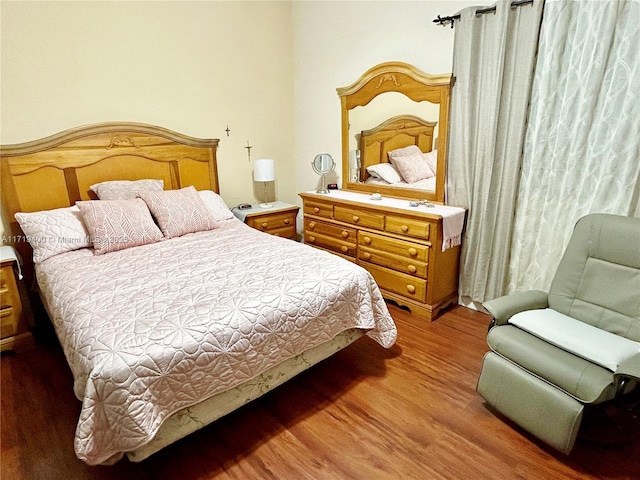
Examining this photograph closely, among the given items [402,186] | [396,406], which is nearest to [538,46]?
[402,186]

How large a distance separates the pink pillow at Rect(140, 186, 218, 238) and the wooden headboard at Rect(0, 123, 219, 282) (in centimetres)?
47

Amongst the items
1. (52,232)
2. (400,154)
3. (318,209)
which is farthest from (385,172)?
(52,232)

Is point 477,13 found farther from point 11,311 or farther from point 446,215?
point 11,311

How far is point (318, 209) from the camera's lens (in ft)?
11.3

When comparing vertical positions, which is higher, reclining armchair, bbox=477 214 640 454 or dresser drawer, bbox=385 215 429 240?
dresser drawer, bbox=385 215 429 240

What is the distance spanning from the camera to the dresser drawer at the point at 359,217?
9.57 feet

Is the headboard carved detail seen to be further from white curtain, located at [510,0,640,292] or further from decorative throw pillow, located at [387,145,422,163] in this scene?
white curtain, located at [510,0,640,292]

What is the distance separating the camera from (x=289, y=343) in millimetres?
1761

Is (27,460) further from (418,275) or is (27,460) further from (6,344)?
(418,275)

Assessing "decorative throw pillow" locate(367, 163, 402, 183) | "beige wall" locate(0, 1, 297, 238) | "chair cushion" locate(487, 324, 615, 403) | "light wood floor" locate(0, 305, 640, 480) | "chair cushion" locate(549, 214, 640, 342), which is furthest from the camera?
"decorative throw pillow" locate(367, 163, 402, 183)

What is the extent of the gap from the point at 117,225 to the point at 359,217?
5.87 feet

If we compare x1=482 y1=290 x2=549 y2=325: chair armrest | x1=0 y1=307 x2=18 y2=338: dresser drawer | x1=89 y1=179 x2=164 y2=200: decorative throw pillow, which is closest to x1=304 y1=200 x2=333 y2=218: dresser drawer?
x1=89 y1=179 x2=164 y2=200: decorative throw pillow

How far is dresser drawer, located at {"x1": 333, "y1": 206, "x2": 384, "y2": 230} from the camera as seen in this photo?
292cm

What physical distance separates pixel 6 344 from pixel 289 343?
2001 mm
